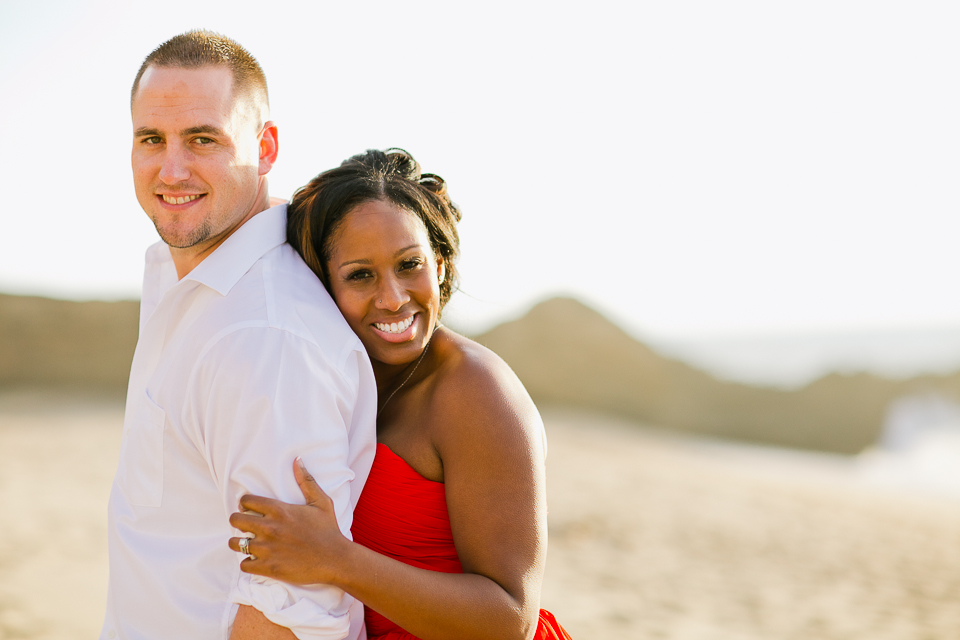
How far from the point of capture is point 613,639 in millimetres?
5629

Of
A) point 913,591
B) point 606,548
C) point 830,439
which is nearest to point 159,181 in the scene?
point 606,548

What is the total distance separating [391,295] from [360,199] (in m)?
0.31

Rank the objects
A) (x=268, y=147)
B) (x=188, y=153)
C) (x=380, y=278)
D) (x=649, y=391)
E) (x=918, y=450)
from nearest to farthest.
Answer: (x=188, y=153) < (x=380, y=278) < (x=268, y=147) < (x=918, y=450) < (x=649, y=391)

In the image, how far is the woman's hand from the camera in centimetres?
151

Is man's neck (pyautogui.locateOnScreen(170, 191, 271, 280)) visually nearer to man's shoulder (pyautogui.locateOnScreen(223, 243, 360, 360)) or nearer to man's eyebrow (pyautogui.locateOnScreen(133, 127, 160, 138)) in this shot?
man's shoulder (pyautogui.locateOnScreen(223, 243, 360, 360))

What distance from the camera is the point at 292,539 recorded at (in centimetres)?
152

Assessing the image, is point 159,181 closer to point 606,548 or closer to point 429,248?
point 429,248

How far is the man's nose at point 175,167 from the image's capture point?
1.91 m

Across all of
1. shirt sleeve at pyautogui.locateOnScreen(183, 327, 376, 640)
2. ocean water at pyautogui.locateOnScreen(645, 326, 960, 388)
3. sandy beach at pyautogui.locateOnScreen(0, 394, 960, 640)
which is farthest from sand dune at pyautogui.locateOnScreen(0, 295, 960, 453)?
shirt sleeve at pyautogui.locateOnScreen(183, 327, 376, 640)

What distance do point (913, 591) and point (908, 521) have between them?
12.4ft

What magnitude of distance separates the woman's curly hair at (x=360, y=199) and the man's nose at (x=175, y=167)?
327 millimetres

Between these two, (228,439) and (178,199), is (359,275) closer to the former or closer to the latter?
(178,199)

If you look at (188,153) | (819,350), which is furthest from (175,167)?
(819,350)

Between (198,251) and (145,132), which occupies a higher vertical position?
(145,132)
